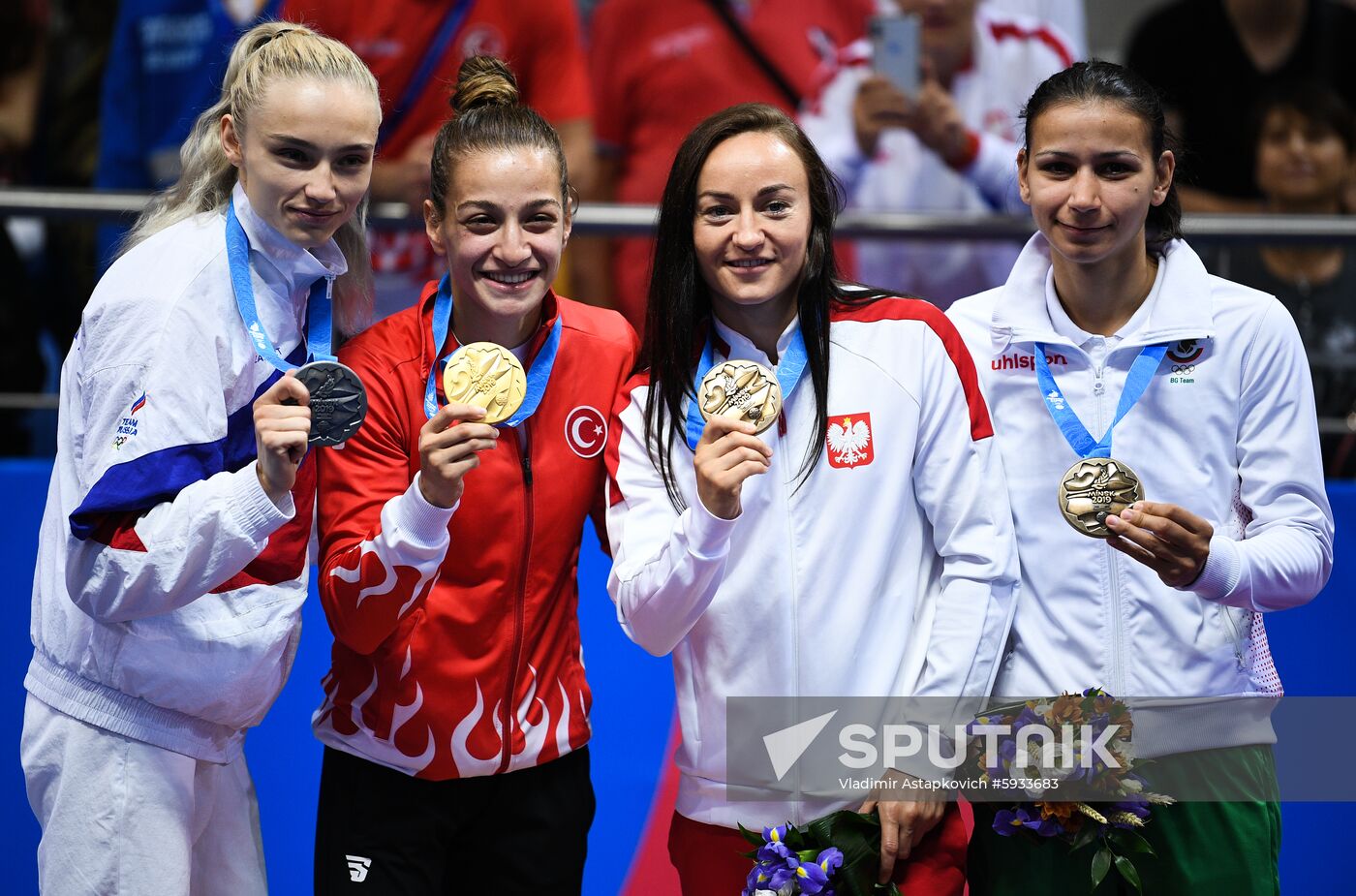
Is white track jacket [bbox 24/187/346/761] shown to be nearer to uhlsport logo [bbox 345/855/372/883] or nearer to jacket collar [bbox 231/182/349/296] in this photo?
jacket collar [bbox 231/182/349/296]

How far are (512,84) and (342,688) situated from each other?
4.42 feet

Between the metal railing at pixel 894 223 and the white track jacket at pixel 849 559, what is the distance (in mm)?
2195

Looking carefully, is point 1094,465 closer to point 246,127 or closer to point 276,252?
point 276,252

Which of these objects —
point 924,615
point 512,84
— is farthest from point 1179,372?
point 512,84

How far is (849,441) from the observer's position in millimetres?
2893

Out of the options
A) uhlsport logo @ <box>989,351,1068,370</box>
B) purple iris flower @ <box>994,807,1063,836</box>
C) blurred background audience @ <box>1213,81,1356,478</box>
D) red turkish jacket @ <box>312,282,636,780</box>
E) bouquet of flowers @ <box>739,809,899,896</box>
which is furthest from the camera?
blurred background audience @ <box>1213,81,1356,478</box>

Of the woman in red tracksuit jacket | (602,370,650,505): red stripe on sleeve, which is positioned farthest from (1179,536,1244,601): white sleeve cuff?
the woman in red tracksuit jacket

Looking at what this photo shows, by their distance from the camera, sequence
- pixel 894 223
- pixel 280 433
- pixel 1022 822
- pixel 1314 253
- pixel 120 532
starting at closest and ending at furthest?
pixel 280 433
pixel 120 532
pixel 1022 822
pixel 894 223
pixel 1314 253

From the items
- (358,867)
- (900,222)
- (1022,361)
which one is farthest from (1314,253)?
(358,867)

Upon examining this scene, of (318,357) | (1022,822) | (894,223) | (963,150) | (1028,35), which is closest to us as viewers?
(1022,822)

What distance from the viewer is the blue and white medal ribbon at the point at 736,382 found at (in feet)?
9.11

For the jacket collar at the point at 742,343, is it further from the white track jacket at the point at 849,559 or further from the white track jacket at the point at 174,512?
the white track jacket at the point at 174,512

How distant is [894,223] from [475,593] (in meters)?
2.66

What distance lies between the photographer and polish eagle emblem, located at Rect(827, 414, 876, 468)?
2.88 m
